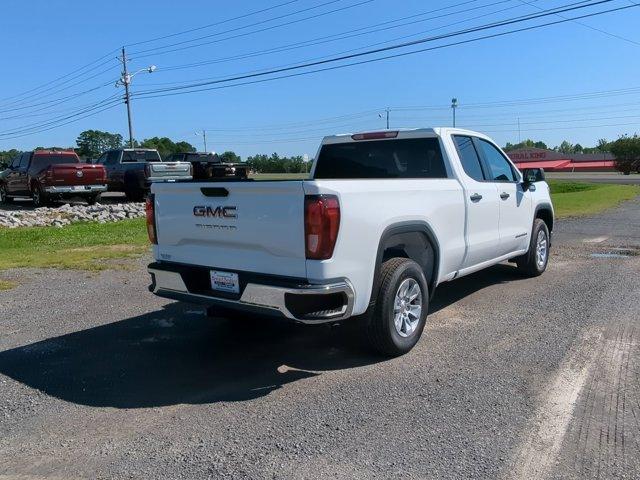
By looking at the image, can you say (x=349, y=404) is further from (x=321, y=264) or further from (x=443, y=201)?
(x=443, y=201)

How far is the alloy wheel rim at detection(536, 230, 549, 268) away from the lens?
8.32 metres

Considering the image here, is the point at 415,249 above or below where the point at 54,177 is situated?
below

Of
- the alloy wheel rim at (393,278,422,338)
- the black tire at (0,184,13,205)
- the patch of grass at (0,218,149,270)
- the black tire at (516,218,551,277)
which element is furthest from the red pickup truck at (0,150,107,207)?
the alloy wheel rim at (393,278,422,338)

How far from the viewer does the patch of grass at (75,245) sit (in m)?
9.85

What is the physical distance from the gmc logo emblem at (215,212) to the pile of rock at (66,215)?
1147 cm

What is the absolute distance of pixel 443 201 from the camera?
18.6ft

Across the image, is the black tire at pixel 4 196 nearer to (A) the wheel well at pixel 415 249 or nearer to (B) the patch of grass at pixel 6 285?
(B) the patch of grass at pixel 6 285

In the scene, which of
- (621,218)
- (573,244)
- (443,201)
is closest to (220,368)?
(443,201)

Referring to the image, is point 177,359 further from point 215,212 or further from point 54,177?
point 54,177

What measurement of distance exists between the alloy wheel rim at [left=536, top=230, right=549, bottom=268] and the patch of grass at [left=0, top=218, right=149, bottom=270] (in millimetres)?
6265

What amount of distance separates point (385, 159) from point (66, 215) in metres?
12.8

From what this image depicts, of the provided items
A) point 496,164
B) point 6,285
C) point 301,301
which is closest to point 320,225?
point 301,301

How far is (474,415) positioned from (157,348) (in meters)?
2.93

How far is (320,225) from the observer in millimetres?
4254
